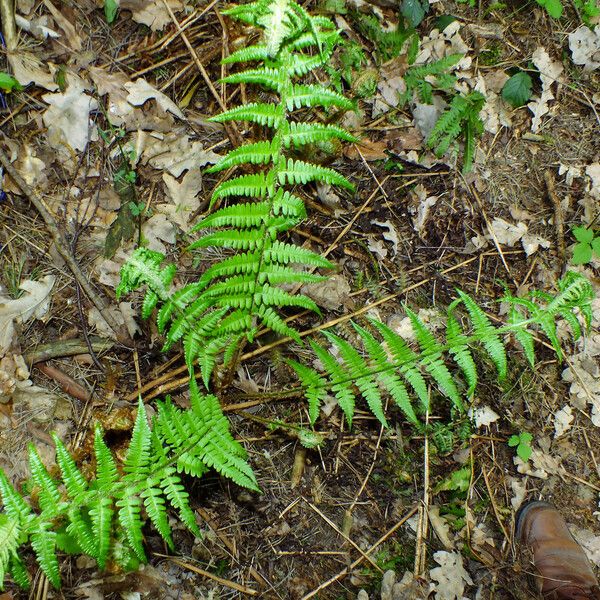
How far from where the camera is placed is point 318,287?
319 centimetres

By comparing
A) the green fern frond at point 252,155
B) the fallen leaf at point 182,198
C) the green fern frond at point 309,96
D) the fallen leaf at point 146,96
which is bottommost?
the fallen leaf at point 182,198

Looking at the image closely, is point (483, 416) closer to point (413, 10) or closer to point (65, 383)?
point (65, 383)

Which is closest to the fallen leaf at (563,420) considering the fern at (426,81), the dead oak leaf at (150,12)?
the fern at (426,81)

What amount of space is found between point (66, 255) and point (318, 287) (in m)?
1.47

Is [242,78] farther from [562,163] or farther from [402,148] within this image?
[562,163]

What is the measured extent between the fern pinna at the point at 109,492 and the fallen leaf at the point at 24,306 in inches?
37.3

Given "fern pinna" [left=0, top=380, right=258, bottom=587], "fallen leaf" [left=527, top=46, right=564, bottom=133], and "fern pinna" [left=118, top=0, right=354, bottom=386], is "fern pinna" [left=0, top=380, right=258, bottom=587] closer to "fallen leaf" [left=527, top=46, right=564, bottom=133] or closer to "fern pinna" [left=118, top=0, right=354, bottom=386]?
"fern pinna" [left=118, top=0, right=354, bottom=386]

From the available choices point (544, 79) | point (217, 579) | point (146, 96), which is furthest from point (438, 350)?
point (544, 79)

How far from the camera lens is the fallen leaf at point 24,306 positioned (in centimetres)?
282

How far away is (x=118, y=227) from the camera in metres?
3.09

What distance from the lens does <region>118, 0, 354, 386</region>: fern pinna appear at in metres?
2.29

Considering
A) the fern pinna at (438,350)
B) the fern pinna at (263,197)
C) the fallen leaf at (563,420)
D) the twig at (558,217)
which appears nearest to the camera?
the fern pinna at (263,197)

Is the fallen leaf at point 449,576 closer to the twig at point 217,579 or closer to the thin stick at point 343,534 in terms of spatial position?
the thin stick at point 343,534

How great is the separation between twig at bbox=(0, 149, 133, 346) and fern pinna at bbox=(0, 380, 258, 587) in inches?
29.4
